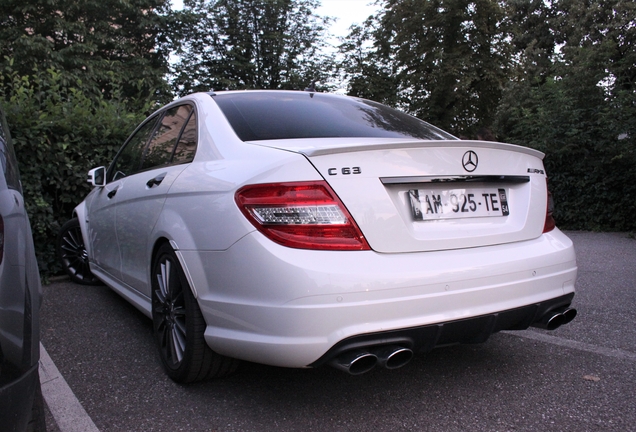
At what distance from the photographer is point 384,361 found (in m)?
2.02

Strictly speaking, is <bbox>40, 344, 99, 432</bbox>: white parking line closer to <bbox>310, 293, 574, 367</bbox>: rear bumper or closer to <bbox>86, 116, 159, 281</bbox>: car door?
<bbox>86, 116, 159, 281</bbox>: car door

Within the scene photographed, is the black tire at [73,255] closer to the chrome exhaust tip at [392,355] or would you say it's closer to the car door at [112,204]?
the car door at [112,204]

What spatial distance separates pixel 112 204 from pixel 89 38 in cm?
1788

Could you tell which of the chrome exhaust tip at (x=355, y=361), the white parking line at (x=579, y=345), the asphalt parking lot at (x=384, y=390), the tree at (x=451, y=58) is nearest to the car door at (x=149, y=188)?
the asphalt parking lot at (x=384, y=390)

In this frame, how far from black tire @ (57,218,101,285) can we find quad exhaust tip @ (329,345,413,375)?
391 cm

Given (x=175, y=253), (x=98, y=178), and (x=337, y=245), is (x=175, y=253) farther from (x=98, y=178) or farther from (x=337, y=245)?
(x=98, y=178)

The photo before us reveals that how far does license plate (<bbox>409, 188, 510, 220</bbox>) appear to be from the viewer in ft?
7.25

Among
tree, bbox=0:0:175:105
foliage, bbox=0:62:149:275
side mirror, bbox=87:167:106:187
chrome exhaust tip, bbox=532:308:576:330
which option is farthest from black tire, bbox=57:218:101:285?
tree, bbox=0:0:175:105

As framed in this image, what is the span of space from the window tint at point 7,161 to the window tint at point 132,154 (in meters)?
1.61

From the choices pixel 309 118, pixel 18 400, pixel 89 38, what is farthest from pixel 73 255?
pixel 89 38

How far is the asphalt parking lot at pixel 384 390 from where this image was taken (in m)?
2.29

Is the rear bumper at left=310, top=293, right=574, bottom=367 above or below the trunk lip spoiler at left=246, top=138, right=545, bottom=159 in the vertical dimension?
below

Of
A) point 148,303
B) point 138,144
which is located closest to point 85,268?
point 138,144

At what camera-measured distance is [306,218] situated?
2016 millimetres
